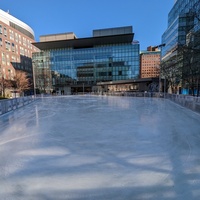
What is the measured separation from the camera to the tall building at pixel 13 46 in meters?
51.0

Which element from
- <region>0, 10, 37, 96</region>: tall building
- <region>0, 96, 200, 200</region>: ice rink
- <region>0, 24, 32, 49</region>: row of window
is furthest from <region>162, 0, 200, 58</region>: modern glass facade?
<region>0, 24, 32, 49</region>: row of window

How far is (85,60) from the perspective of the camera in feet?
193

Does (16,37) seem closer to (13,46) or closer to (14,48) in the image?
(13,46)

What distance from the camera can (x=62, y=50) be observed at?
2413 inches

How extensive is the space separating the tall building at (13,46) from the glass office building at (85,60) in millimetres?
5409

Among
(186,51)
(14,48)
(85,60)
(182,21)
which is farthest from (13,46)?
(186,51)

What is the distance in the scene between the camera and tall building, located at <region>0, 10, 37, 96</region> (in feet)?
167

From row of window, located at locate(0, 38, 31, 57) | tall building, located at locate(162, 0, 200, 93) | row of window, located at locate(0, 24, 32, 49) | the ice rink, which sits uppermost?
row of window, located at locate(0, 24, 32, 49)

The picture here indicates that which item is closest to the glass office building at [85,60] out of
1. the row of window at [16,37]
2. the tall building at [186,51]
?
the row of window at [16,37]

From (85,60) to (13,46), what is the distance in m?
30.8

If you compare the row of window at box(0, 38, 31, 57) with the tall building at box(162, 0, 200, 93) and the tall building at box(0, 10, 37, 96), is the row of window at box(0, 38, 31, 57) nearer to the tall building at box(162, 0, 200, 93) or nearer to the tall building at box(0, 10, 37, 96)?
the tall building at box(0, 10, 37, 96)

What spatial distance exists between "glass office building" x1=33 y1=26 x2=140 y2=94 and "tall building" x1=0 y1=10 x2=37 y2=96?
5.41 m

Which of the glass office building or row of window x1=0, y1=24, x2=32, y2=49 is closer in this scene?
row of window x1=0, y1=24, x2=32, y2=49

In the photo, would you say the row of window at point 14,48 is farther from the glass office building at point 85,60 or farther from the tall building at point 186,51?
the tall building at point 186,51
